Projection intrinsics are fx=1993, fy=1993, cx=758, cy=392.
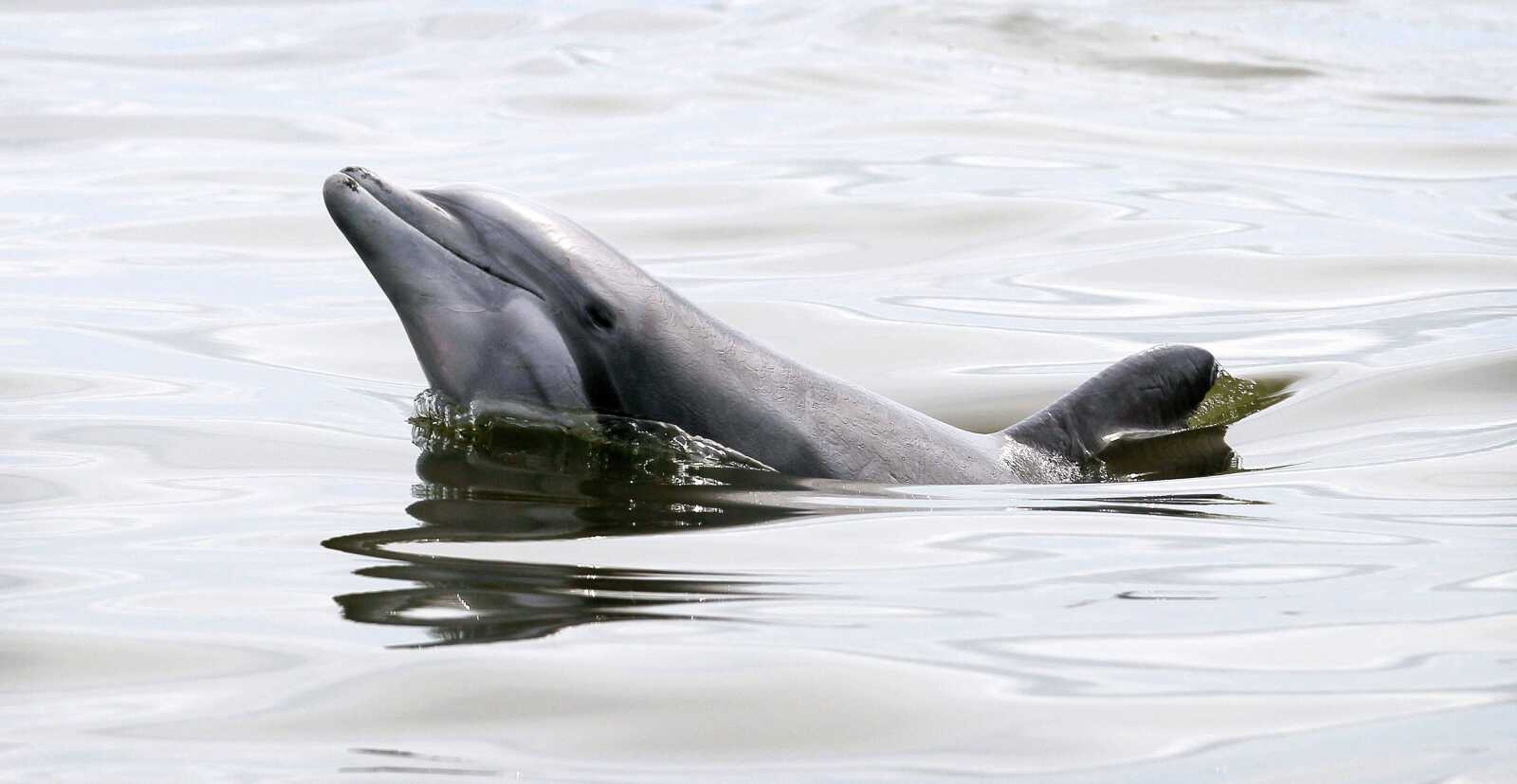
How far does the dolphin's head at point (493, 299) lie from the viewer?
7.43 m

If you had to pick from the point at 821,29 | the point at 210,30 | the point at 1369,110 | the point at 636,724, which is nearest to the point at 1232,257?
the point at 1369,110

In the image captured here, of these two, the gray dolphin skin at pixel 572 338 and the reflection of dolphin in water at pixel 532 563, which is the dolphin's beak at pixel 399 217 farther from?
the reflection of dolphin in water at pixel 532 563

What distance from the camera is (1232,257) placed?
14172 mm

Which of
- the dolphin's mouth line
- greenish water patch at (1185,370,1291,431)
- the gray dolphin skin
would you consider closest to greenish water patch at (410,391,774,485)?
the gray dolphin skin

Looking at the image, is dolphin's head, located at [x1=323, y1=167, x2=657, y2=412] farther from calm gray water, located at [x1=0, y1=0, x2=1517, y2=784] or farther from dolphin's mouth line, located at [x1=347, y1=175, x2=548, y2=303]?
calm gray water, located at [x1=0, y1=0, x2=1517, y2=784]

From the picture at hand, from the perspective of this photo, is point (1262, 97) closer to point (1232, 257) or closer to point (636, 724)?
point (1232, 257)

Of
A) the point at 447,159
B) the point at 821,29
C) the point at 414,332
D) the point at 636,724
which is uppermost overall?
the point at 821,29

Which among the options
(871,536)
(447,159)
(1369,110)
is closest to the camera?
(871,536)

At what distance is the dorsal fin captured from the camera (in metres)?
8.58

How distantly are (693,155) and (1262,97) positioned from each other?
7.88 metres

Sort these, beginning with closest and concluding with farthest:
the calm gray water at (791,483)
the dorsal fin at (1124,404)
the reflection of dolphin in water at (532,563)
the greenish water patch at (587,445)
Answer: the calm gray water at (791,483)
the reflection of dolphin in water at (532,563)
the greenish water patch at (587,445)
the dorsal fin at (1124,404)

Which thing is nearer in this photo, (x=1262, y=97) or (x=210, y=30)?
(x=1262, y=97)

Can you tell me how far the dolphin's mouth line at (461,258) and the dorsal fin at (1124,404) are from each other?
2.24 meters

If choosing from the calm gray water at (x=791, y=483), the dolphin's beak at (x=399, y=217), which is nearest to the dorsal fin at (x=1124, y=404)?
the calm gray water at (x=791, y=483)
